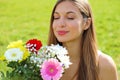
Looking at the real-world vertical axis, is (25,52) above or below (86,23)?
below

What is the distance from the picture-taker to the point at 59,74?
11.3ft

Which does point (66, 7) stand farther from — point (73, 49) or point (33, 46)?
point (33, 46)

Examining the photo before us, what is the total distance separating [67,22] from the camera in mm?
3957

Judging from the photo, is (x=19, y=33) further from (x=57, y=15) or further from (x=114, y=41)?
(x=57, y=15)

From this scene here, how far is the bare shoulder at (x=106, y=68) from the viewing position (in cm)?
435

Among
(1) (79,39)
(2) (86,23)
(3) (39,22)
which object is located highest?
(2) (86,23)

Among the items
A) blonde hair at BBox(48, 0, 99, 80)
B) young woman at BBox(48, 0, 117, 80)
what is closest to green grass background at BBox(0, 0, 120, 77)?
young woman at BBox(48, 0, 117, 80)

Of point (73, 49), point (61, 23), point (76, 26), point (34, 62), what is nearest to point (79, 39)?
point (73, 49)

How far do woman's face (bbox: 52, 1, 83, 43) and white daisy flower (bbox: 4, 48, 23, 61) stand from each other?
1.86 ft

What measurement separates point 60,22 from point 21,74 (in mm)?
667

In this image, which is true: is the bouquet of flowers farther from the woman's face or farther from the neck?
the neck

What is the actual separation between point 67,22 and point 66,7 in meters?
0.16

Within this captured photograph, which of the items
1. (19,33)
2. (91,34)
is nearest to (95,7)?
(19,33)

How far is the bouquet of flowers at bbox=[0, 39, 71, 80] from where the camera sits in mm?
3461
